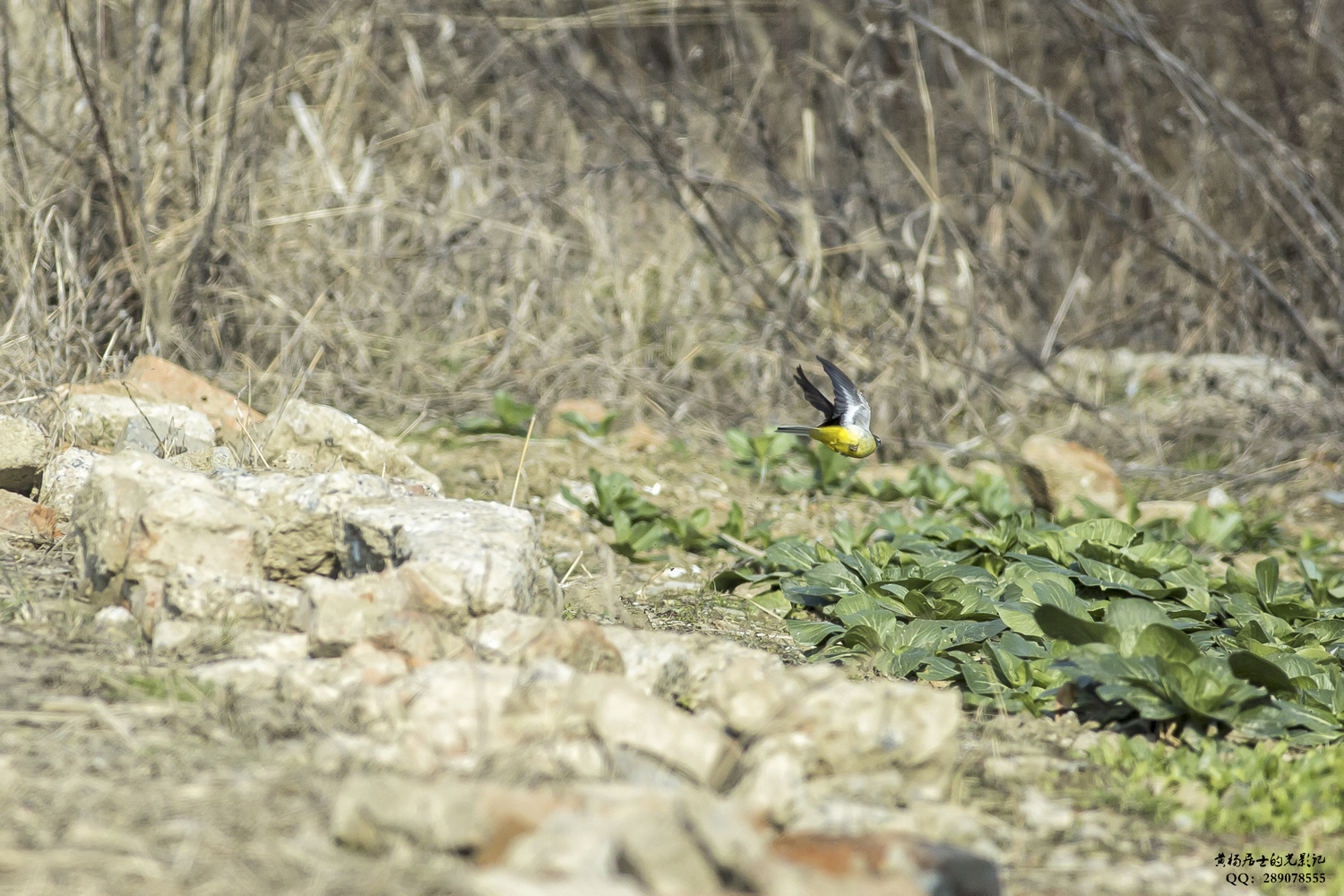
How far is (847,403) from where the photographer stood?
3.23 meters

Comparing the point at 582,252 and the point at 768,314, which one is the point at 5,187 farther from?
the point at 768,314

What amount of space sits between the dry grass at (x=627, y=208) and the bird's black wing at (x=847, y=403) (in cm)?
172

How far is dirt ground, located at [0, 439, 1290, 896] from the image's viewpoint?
1.40m

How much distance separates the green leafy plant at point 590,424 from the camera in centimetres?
449

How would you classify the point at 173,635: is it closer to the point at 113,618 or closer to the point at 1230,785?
the point at 113,618

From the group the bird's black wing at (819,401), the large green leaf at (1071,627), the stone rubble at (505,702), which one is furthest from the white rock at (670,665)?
the bird's black wing at (819,401)

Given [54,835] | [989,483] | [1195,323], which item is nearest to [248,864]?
[54,835]

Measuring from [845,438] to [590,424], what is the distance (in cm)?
160

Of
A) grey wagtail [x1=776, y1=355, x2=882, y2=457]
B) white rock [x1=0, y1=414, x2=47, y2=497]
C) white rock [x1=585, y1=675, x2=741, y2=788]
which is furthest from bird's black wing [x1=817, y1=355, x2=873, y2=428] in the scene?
white rock [x1=0, y1=414, x2=47, y2=497]

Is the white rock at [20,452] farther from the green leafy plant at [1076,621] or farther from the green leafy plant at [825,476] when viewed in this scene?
the green leafy plant at [825,476]

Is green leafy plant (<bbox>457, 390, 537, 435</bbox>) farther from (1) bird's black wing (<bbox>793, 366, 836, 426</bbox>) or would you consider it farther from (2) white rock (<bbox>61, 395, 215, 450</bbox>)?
(1) bird's black wing (<bbox>793, 366, 836, 426</bbox>)

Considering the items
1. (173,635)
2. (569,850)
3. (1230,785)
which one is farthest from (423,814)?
(1230,785)

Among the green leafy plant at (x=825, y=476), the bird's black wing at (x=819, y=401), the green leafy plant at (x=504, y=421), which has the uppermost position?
the bird's black wing at (x=819, y=401)

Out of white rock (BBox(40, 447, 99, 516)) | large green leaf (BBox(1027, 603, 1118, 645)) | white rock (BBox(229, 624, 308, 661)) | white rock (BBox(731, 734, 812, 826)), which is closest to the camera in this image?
white rock (BBox(731, 734, 812, 826))
